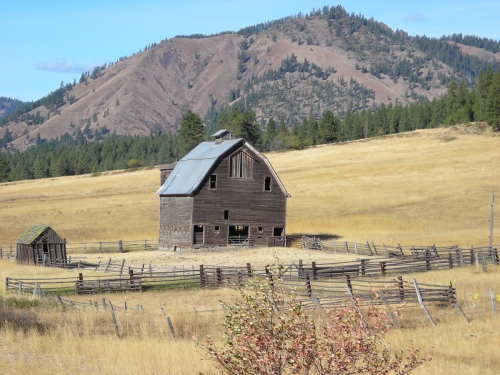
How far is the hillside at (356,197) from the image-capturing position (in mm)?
65188

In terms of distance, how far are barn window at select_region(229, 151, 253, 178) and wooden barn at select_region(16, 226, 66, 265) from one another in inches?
582

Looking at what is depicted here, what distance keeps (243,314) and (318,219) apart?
Answer: 6027 centimetres

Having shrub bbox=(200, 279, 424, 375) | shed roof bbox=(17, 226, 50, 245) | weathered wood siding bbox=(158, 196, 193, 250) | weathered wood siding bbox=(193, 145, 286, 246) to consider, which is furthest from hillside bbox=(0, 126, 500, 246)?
shrub bbox=(200, 279, 424, 375)

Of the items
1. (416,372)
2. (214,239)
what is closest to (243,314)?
(416,372)

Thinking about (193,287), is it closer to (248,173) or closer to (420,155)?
(248,173)

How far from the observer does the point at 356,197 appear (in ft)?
261

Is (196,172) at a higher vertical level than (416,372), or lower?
higher

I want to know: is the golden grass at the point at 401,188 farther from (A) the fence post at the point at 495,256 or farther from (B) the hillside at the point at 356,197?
(A) the fence post at the point at 495,256

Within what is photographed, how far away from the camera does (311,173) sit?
9894cm

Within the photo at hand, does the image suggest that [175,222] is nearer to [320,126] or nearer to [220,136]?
[220,136]

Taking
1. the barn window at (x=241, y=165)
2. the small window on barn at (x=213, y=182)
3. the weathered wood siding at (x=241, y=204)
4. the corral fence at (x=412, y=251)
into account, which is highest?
the barn window at (x=241, y=165)

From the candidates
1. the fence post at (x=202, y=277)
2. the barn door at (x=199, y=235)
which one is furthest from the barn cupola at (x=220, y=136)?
the fence post at (x=202, y=277)

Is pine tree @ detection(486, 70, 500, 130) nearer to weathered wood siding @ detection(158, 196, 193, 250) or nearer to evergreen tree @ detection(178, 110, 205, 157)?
evergreen tree @ detection(178, 110, 205, 157)

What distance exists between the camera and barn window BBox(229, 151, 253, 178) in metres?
57.4
